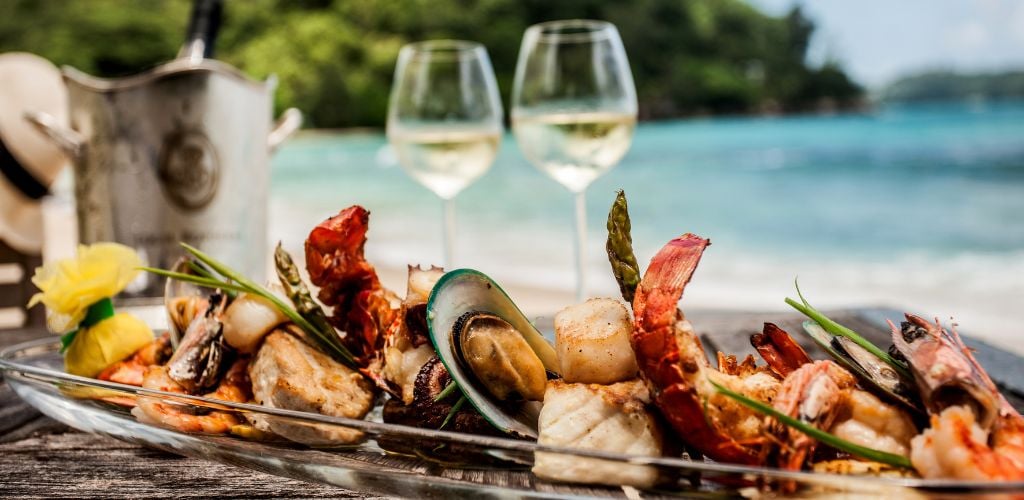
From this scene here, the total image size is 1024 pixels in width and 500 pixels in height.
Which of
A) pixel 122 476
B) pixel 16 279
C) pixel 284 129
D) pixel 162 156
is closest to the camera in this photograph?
pixel 122 476

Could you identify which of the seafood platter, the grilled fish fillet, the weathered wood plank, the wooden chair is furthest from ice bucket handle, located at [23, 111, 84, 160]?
the wooden chair

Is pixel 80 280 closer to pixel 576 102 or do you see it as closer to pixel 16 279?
pixel 576 102

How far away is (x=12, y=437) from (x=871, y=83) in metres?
28.2

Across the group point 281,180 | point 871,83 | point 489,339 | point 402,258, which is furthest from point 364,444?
point 871,83

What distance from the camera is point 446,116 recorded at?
1.70 meters

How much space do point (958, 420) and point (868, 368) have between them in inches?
4.6

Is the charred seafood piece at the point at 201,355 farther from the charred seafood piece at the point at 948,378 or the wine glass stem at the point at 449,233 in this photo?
the wine glass stem at the point at 449,233

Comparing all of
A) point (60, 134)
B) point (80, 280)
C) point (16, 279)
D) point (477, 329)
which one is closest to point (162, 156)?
point (60, 134)

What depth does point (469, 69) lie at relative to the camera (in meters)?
1.65

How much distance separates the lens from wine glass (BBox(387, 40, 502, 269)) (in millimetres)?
1659

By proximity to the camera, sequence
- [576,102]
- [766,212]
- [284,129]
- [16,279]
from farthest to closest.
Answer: [766,212]
[16,279]
[284,129]
[576,102]

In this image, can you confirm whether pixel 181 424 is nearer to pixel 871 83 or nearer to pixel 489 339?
pixel 489 339

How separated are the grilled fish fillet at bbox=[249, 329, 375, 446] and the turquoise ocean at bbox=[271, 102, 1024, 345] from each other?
1.85 metres

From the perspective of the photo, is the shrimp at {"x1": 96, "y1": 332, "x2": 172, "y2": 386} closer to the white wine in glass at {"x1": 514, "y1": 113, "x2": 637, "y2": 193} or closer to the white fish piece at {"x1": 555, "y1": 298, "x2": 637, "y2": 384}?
the white fish piece at {"x1": 555, "y1": 298, "x2": 637, "y2": 384}
